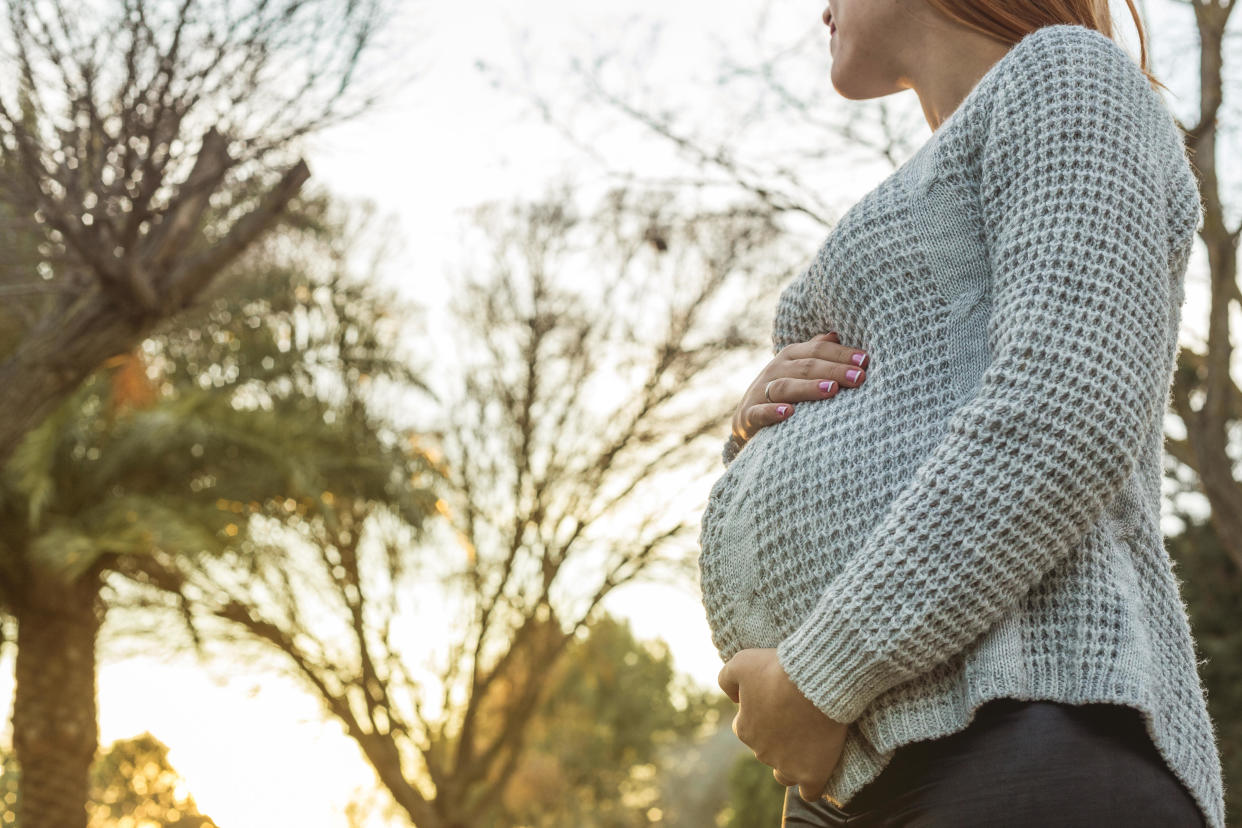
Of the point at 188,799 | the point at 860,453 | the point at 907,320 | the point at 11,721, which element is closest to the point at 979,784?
the point at 860,453

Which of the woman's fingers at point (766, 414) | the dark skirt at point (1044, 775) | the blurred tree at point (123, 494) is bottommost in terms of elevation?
the dark skirt at point (1044, 775)

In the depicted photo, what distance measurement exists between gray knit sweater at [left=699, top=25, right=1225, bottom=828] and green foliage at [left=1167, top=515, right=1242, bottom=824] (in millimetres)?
10523

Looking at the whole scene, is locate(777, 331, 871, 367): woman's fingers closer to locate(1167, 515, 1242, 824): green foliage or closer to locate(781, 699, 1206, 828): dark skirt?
locate(781, 699, 1206, 828): dark skirt

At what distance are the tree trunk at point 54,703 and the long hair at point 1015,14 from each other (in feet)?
23.5

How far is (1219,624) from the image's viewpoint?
35.3ft

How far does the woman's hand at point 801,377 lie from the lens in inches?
44.3

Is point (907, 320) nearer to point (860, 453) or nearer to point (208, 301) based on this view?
point (860, 453)

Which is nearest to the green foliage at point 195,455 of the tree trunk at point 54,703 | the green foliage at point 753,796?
the tree trunk at point 54,703

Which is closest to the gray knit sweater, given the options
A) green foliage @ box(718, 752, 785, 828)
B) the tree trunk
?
the tree trunk

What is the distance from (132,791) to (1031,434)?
359 inches

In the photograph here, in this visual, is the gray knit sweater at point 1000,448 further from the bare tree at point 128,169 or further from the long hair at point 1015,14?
the bare tree at point 128,169

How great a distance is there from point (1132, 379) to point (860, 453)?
25cm

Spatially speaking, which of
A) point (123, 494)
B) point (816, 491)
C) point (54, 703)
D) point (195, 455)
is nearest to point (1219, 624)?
point (195, 455)

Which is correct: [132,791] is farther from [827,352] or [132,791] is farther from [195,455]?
[827,352]
